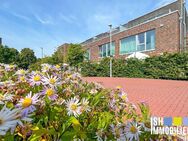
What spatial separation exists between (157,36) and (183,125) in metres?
24.4

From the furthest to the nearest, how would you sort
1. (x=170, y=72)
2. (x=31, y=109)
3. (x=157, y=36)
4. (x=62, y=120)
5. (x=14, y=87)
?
(x=157, y=36) → (x=170, y=72) → (x=14, y=87) → (x=62, y=120) → (x=31, y=109)

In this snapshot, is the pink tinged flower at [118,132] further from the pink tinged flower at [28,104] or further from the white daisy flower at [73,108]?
the pink tinged flower at [28,104]

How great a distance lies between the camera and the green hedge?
19.4m

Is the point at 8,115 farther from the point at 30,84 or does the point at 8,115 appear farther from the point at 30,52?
the point at 30,52

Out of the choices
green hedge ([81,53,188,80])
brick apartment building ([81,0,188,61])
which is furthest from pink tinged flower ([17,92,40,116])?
brick apartment building ([81,0,188,61])

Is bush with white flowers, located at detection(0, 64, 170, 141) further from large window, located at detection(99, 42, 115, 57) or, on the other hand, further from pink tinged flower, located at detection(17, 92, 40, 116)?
large window, located at detection(99, 42, 115, 57)

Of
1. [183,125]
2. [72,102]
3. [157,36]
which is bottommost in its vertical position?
[183,125]

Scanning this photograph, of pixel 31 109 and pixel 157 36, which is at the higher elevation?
pixel 157 36

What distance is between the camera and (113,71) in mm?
25172

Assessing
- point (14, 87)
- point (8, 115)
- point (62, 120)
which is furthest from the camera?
point (14, 87)

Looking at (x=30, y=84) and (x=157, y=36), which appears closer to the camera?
(x=30, y=84)

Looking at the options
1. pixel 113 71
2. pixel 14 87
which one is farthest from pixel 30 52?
pixel 14 87

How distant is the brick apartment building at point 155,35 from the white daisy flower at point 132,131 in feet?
74.1

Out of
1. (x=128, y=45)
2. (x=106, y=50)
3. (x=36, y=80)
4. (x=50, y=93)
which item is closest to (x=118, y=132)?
(x=50, y=93)
